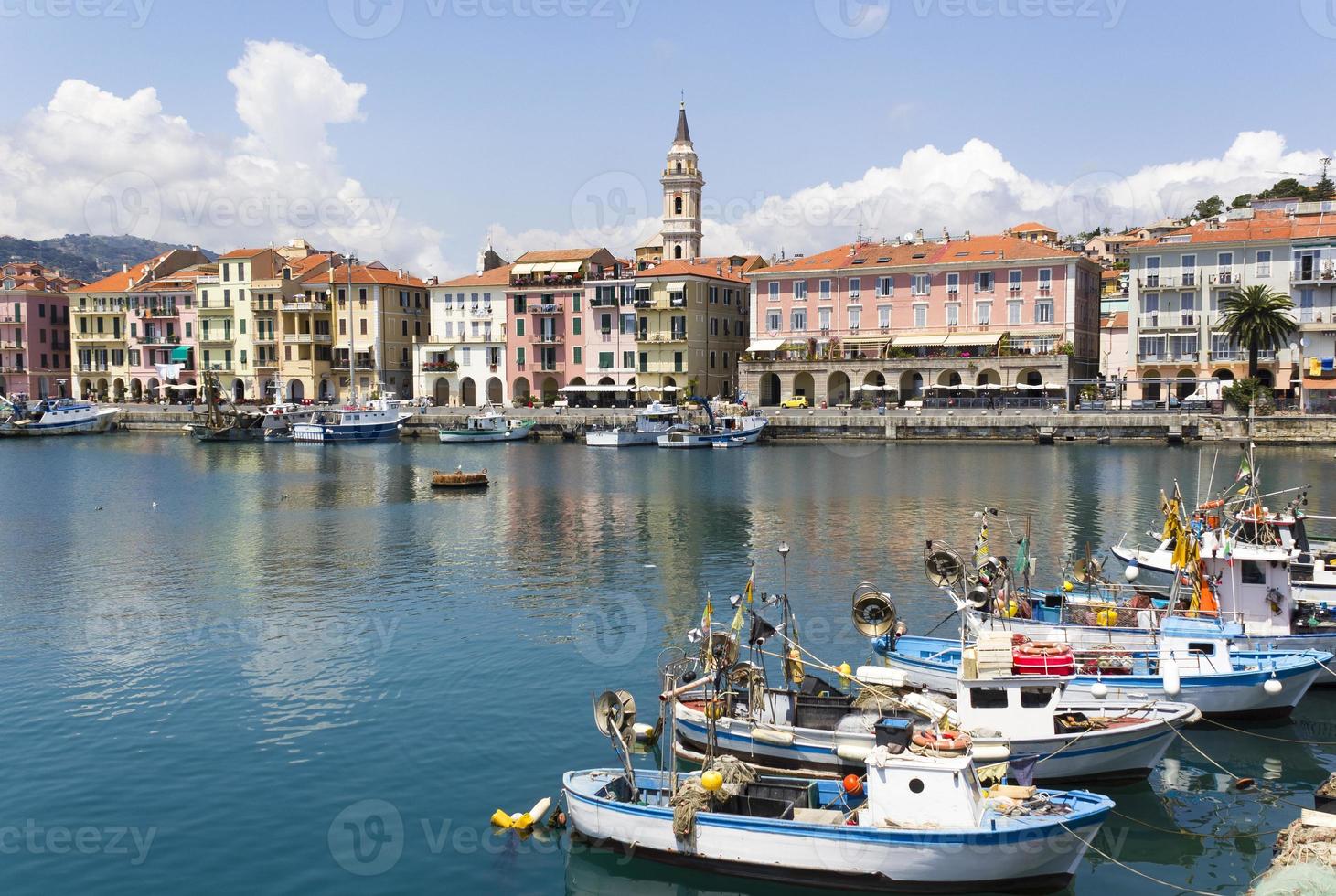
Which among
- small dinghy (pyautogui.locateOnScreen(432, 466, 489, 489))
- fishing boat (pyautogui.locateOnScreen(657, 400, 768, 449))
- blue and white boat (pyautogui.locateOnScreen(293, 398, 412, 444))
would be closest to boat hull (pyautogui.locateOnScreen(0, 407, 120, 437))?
blue and white boat (pyautogui.locateOnScreen(293, 398, 412, 444))

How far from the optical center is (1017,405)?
304 feet

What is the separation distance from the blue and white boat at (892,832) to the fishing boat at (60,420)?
111 meters

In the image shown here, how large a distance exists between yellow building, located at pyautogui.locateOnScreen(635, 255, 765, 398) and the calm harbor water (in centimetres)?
4510

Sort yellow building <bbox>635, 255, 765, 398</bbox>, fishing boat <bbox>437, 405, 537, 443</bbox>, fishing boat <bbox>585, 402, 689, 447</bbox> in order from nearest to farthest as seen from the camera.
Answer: fishing boat <bbox>585, 402, 689, 447</bbox>
fishing boat <bbox>437, 405, 537, 443</bbox>
yellow building <bbox>635, 255, 765, 398</bbox>

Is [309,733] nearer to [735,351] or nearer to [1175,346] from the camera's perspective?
[1175,346]

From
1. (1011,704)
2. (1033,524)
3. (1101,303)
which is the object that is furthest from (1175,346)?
(1011,704)

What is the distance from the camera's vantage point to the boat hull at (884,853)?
16672 millimetres

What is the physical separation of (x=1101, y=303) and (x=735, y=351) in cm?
3695

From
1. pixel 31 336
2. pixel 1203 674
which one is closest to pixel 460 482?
pixel 1203 674

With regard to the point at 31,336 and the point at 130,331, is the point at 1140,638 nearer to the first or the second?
the point at 130,331

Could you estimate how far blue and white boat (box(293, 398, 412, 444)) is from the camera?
102 metres

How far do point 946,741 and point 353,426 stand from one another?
301 ft

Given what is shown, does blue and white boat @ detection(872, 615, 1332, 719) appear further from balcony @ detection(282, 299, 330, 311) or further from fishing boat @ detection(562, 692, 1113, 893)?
balcony @ detection(282, 299, 330, 311)

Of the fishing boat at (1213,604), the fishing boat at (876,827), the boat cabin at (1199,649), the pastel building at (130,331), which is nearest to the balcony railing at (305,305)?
the pastel building at (130,331)
